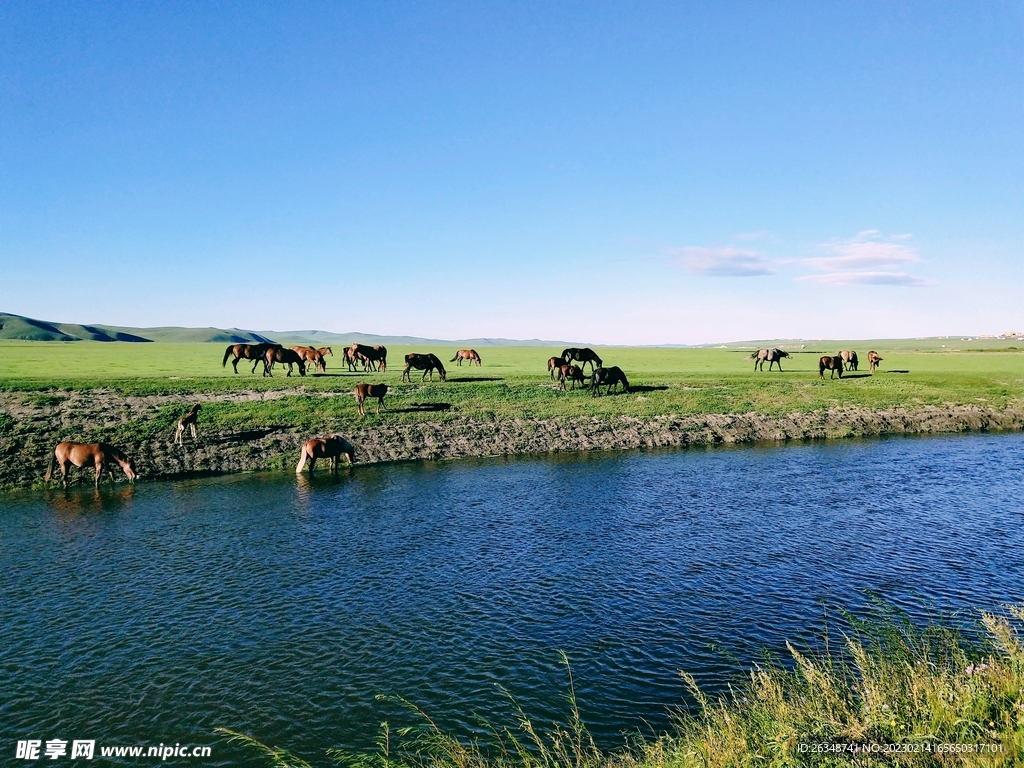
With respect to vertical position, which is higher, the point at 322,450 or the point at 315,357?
the point at 315,357

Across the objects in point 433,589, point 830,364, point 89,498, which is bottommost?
point 433,589

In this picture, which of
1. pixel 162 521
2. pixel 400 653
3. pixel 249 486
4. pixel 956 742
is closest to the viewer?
pixel 956 742

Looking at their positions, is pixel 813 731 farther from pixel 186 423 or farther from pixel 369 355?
pixel 369 355

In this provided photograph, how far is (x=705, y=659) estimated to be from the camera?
12.7 meters

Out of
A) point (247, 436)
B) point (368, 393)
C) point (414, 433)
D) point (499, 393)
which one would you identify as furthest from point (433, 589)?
point (499, 393)

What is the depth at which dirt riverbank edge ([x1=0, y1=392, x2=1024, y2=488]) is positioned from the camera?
1256 inches

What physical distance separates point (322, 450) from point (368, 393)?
9409mm

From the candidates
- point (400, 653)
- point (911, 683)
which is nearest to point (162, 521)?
point (400, 653)

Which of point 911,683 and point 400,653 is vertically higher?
point 911,683

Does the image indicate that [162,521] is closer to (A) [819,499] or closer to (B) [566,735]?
(B) [566,735]

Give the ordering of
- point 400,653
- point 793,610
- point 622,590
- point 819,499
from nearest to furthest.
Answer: point 400,653, point 793,610, point 622,590, point 819,499

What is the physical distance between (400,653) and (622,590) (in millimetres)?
6106

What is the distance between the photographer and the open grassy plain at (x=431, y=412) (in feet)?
111

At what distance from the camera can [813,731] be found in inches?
314
